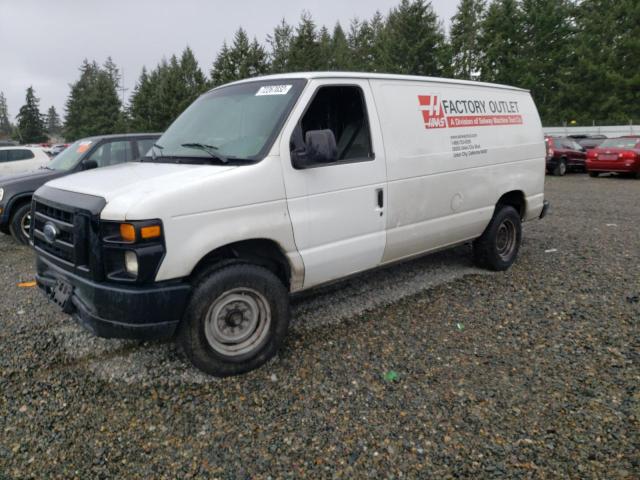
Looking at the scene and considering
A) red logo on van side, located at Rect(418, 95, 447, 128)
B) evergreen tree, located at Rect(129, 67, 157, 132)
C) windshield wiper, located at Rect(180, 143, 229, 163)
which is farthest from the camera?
evergreen tree, located at Rect(129, 67, 157, 132)

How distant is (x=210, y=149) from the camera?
351cm

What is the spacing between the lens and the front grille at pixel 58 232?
3.04 meters

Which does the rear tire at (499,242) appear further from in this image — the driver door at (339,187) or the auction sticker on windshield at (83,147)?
the auction sticker on windshield at (83,147)

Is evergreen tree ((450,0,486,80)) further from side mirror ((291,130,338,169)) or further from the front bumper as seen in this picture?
side mirror ((291,130,338,169))

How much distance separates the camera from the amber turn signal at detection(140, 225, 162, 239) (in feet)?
9.12

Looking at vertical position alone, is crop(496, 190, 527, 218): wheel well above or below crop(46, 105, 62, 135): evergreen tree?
below

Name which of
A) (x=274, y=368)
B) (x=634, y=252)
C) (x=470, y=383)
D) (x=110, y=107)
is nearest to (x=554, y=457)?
(x=470, y=383)

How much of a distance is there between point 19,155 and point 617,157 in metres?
19.2

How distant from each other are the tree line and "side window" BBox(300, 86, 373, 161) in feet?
125

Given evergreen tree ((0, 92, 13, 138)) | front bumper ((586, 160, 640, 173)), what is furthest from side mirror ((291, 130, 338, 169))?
evergreen tree ((0, 92, 13, 138))

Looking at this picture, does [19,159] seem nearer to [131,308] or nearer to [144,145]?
[144,145]

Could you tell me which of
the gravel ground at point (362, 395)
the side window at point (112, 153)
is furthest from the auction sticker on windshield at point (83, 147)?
the gravel ground at point (362, 395)

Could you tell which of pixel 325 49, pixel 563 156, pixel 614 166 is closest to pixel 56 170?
pixel 614 166

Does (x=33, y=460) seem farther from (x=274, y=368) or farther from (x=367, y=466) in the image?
(x=367, y=466)
